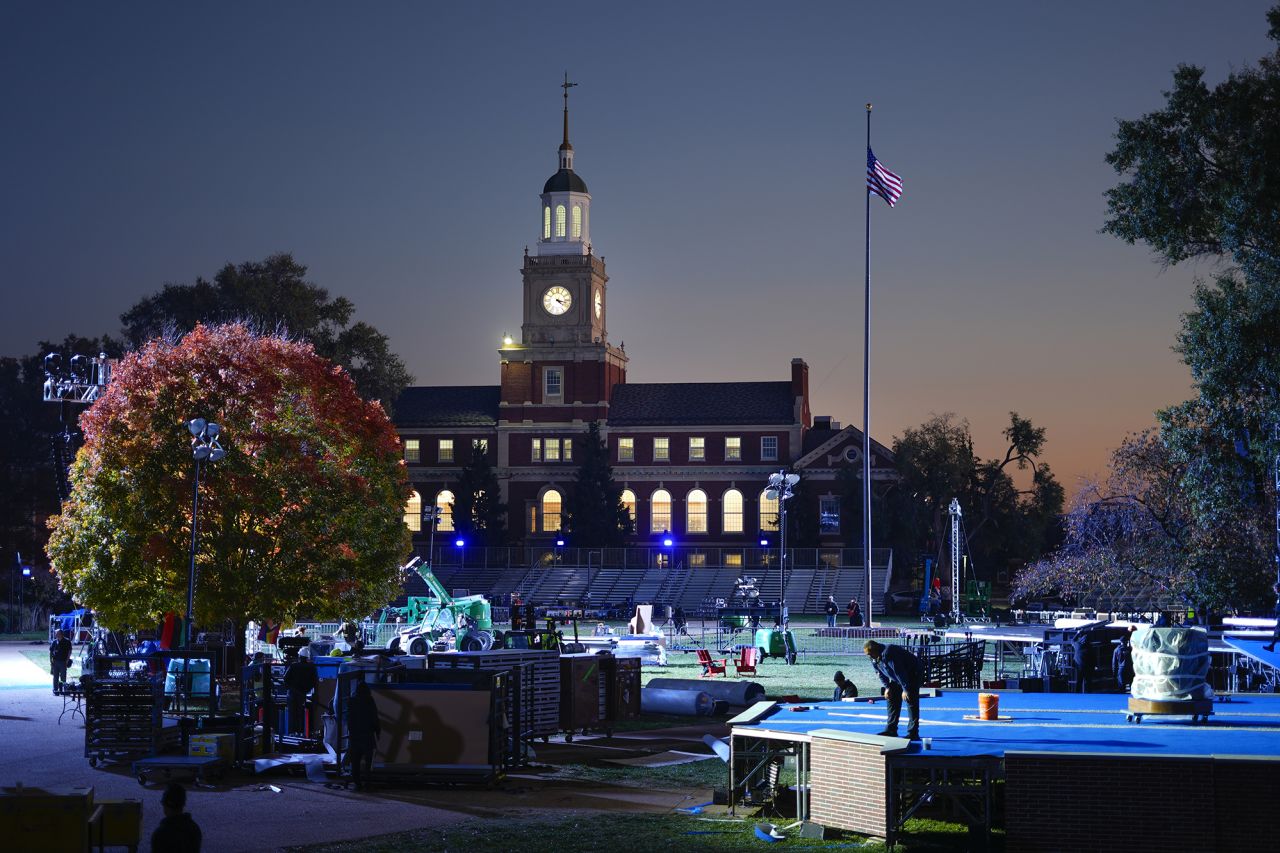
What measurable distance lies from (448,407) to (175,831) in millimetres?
90179

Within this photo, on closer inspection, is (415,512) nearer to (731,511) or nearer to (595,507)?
(595,507)

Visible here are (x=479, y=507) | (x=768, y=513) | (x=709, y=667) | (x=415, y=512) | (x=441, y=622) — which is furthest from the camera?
(x=415, y=512)

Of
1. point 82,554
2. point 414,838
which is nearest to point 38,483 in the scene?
point 82,554

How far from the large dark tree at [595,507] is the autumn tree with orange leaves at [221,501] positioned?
53.4 metres

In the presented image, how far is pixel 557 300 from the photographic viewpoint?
96750mm

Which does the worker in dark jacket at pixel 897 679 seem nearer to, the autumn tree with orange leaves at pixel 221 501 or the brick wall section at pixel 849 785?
the brick wall section at pixel 849 785

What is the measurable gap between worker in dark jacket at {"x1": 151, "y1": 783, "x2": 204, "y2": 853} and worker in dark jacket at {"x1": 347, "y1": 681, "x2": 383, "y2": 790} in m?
8.33

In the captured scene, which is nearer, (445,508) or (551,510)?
(551,510)

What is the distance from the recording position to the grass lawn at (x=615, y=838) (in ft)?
50.3

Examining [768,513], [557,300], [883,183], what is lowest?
[768,513]

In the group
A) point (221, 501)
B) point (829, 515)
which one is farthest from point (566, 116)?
point (221, 501)

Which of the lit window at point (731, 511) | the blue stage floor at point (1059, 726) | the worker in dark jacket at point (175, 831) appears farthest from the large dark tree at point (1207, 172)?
the lit window at point (731, 511)

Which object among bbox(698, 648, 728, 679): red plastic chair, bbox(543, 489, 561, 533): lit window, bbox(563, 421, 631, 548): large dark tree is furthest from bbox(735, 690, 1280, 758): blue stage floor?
bbox(543, 489, 561, 533): lit window

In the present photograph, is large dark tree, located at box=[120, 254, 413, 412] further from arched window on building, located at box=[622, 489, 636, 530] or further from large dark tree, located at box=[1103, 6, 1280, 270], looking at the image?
large dark tree, located at box=[1103, 6, 1280, 270]
